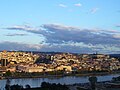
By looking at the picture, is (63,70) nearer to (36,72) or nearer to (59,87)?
(36,72)

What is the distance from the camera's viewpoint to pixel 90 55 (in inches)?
3967

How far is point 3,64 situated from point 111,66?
59.0 feet

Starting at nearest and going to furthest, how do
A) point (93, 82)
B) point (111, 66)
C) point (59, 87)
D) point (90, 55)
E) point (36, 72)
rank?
point (93, 82)
point (59, 87)
point (36, 72)
point (111, 66)
point (90, 55)

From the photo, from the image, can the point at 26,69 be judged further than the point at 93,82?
Yes

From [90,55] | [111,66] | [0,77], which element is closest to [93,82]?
[0,77]

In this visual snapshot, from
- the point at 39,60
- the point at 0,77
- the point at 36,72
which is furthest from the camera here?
the point at 39,60

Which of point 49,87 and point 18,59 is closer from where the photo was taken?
point 49,87

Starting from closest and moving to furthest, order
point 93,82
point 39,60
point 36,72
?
point 93,82 → point 36,72 → point 39,60

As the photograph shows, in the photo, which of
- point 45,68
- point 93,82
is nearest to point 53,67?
point 45,68

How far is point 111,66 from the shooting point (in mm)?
70500

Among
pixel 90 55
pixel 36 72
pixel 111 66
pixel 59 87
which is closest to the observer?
pixel 59 87

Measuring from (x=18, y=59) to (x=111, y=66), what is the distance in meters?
16.2

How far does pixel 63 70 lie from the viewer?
193 feet

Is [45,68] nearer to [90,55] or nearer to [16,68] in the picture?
[16,68]
